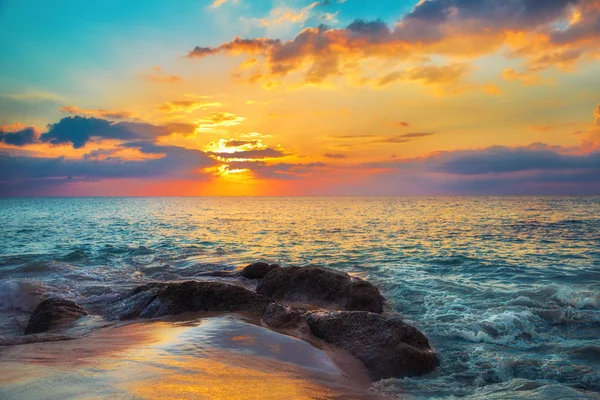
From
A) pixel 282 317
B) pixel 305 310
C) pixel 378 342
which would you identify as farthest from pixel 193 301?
pixel 378 342

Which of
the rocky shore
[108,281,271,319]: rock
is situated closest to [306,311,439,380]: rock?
the rocky shore

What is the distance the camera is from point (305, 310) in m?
9.48

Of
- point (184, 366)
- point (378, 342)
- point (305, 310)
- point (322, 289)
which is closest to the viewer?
point (184, 366)

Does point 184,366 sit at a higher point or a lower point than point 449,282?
higher

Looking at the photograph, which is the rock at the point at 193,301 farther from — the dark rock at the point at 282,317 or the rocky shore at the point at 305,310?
the dark rock at the point at 282,317

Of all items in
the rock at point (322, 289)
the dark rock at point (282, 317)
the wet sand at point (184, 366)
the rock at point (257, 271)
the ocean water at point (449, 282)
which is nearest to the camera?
the wet sand at point (184, 366)

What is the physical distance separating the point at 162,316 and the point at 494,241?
2520cm

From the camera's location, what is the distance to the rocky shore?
6969 mm

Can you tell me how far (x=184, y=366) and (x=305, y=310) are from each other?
15.4 ft

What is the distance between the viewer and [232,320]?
7938mm

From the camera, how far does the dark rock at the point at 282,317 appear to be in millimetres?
8281

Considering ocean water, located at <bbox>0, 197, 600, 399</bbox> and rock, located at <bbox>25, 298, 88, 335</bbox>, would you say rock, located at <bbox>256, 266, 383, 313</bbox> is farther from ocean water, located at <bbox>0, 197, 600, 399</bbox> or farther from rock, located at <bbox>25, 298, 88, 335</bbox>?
rock, located at <bbox>25, 298, 88, 335</bbox>

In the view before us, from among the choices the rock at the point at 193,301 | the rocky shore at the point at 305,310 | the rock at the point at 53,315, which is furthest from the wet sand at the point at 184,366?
the rock at the point at 53,315

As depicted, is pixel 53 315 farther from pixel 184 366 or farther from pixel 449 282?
pixel 449 282
